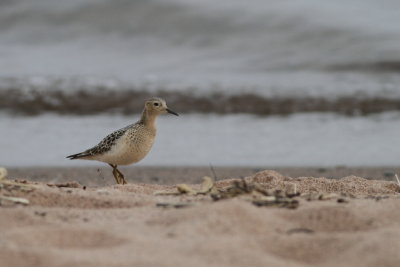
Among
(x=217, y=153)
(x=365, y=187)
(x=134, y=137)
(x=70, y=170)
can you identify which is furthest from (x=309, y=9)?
(x=365, y=187)

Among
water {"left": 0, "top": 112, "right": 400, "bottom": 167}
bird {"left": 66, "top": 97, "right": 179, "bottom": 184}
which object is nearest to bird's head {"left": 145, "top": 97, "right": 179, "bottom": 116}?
bird {"left": 66, "top": 97, "right": 179, "bottom": 184}

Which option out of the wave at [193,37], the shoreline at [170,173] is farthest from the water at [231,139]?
the wave at [193,37]

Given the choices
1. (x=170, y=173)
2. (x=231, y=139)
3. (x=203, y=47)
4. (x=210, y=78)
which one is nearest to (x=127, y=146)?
(x=170, y=173)

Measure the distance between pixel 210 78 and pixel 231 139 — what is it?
5.76 meters

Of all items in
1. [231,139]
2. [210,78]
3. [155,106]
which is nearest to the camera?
[155,106]

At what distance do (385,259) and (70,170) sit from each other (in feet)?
23.3

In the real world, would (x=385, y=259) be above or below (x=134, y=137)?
below

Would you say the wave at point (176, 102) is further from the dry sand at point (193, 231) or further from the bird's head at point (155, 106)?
the dry sand at point (193, 231)

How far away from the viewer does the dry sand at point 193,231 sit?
126 inches

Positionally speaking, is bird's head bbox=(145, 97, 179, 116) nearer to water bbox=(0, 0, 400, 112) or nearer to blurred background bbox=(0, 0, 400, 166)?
blurred background bbox=(0, 0, 400, 166)

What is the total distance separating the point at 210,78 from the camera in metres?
17.3

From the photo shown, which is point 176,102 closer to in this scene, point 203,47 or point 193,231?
point 203,47

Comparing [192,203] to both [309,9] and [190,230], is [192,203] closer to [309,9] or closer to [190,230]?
[190,230]

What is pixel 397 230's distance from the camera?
142 inches
